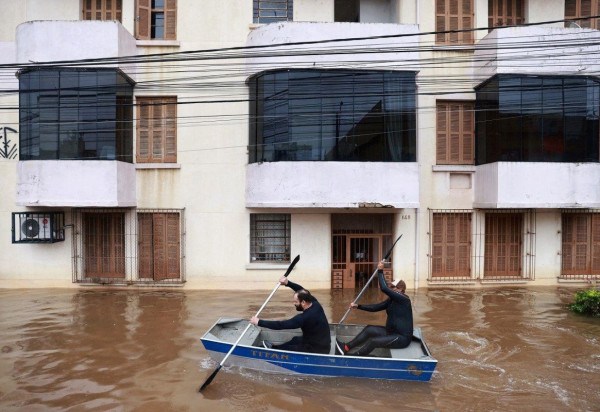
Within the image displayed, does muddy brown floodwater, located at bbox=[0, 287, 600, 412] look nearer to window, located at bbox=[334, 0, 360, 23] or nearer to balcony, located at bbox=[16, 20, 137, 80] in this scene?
balcony, located at bbox=[16, 20, 137, 80]

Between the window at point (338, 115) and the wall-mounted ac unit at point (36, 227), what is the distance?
5.91 metres

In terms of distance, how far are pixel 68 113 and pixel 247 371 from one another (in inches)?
348

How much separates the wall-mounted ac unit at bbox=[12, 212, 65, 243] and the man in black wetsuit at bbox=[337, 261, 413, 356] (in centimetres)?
913

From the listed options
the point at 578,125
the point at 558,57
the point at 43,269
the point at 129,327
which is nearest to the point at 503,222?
the point at 578,125

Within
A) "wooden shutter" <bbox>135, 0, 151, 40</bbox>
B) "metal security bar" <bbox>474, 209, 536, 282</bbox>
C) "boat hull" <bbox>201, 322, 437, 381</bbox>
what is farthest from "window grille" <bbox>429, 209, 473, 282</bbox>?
"wooden shutter" <bbox>135, 0, 151, 40</bbox>

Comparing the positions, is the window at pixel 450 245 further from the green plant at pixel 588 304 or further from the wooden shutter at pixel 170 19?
→ the wooden shutter at pixel 170 19

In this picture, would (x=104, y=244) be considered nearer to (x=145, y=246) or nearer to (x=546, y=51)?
(x=145, y=246)

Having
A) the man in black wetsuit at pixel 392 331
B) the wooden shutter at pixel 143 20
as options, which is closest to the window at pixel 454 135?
the man in black wetsuit at pixel 392 331

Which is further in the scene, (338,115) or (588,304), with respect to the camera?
(338,115)

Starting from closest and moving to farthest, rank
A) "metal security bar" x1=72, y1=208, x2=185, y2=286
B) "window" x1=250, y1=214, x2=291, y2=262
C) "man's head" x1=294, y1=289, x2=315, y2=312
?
"man's head" x1=294, y1=289, x2=315, y2=312, "metal security bar" x1=72, y1=208, x2=185, y2=286, "window" x1=250, y1=214, x2=291, y2=262

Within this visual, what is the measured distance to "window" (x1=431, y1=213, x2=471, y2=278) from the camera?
14008 millimetres

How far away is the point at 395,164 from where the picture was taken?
12.7 metres

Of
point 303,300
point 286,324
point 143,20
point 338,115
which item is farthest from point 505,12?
point 286,324

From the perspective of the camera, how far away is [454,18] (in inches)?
552
